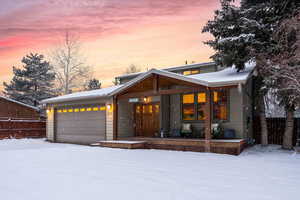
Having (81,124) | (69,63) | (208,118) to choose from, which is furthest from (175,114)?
(69,63)

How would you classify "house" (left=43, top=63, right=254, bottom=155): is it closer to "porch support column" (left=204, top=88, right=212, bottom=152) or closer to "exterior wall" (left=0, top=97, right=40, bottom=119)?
"porch support column" (left=204, top=88, right=212, bottom=152)

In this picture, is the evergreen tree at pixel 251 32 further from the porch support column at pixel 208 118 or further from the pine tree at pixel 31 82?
the pine tree at pixel 31 82

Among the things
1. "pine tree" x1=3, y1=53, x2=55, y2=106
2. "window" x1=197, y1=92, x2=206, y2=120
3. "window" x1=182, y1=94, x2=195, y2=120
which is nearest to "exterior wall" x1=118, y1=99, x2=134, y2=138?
"window" x1=182, y1=94, x2=195, y2=120

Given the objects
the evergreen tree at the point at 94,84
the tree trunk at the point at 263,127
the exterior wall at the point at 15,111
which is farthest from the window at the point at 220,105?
the evergreen tree at the point at 94,84

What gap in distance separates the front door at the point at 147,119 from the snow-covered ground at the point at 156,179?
5494 millimetres

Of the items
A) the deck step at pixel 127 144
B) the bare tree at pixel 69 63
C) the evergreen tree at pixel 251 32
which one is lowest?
the deck step at pixel 127 144

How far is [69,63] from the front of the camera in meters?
28.1

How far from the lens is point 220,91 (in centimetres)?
1159

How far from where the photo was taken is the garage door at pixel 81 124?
1430 centimetres

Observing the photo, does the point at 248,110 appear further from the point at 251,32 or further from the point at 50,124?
the point at 50,124

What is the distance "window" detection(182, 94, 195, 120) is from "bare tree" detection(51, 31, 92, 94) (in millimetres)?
18386

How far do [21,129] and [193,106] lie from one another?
1410 cm

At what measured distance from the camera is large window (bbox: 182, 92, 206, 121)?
12148 mm

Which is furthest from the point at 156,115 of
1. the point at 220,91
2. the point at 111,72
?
the point at 111,72
